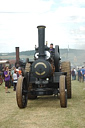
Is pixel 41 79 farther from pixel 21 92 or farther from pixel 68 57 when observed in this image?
pixel 68 57

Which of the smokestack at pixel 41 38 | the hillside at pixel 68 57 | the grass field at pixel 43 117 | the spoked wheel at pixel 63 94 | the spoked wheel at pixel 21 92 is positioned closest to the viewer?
the grass field at pixel 43 117

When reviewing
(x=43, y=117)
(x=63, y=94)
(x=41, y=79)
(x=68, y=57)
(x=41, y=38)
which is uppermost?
(x=41, y=38)

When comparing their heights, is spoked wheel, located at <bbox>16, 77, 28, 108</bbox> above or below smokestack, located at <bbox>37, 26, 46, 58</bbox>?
below

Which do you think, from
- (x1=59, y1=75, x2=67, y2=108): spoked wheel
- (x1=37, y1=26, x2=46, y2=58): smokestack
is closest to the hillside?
(x1=37, y1=26, x2=46, y2=58): smokestack

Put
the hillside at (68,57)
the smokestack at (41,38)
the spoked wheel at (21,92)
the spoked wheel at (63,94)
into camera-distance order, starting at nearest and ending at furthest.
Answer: the spoked wheel at (63,94)
the spoked wheel at (21,92)
the smokestack at (41,38)
the hillside at (68,57)

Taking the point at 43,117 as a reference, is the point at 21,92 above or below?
above

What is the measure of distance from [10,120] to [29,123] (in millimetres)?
589

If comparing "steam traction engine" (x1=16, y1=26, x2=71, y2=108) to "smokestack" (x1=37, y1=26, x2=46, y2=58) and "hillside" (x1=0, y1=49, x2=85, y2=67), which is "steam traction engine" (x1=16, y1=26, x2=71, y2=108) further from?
"hillside" (x1=0, y1=49, x2=85, y2=67)

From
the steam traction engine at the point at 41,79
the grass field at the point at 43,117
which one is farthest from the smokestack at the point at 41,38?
the grass field at the point at 43,117

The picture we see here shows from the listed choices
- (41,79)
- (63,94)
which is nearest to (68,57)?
(41,79)

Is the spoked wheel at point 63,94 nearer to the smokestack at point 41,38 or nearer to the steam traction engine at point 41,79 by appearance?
the steam traction engine at point 41,79

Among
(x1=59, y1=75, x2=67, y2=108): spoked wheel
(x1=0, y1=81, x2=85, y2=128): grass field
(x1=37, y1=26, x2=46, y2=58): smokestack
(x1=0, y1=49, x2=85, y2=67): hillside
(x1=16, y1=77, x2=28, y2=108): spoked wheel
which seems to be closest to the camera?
(x1=0, y1=81, x2=85, y2=128): grass field

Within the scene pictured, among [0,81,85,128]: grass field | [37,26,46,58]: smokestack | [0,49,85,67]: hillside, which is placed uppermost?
[37,26,46,58]: smokestack

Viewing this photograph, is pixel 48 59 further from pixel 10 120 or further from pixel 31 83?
pixel 10 120
